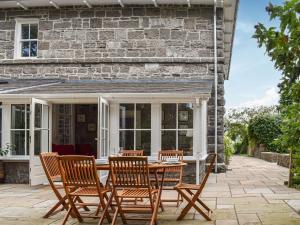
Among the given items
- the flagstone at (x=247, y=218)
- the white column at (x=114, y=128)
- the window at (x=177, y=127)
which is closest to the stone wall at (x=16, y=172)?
the white column at (x=114, y=128)

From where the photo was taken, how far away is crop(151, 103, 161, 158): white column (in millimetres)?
10086

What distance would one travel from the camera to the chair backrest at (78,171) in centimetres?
532

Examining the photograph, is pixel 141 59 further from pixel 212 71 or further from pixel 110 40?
pixel 212 71

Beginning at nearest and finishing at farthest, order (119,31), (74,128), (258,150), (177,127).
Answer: (177,127)
(119,31)
(74,128)
(258,150)

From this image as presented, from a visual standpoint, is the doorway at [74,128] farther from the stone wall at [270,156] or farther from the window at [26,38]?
the stone wall at [270,156]

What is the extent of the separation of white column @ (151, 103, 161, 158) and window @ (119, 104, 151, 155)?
9 centimetres

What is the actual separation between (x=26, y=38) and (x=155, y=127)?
4840 millimetres

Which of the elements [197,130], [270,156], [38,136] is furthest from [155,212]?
[270,156]

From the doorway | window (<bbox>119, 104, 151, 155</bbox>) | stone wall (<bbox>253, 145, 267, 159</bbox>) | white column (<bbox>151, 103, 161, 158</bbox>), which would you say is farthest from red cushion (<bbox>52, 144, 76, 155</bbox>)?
Result: stone wall (<bbox>253, 145, 267, 159</bbox>)

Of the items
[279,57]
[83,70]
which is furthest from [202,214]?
[83,70]

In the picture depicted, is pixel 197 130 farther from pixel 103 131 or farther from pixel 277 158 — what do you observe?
pixel 277 158

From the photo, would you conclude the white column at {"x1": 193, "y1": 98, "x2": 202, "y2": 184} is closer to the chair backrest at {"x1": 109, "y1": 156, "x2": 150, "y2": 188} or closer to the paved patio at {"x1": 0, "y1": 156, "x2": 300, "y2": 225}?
the paved patio at {"x1": 0, "y1": 156, "x2": 300, "y2": 225}

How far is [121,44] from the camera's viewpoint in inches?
473

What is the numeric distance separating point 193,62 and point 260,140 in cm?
1041
